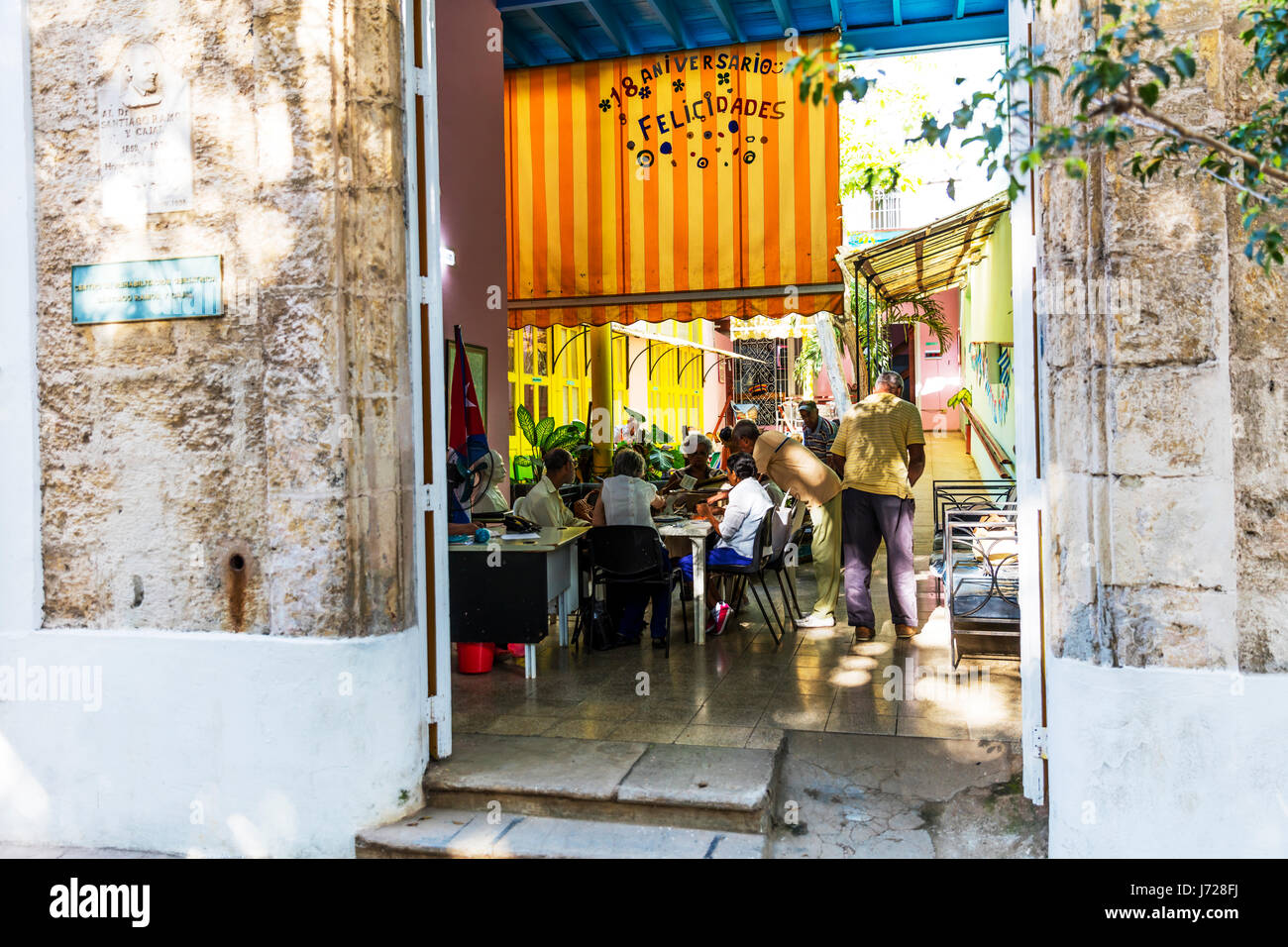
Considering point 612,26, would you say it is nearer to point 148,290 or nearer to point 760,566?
point 760,566

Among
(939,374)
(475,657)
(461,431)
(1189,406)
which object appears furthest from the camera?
(939,374)

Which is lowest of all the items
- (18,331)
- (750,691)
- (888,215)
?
(750,691)

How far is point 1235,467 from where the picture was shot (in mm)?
3139

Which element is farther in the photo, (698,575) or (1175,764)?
(698,575)

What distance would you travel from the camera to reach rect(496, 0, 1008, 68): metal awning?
24.9ft

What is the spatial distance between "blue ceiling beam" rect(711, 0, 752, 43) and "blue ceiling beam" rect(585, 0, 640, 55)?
2.53 ft

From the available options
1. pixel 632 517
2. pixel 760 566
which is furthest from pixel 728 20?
pixel 760 566

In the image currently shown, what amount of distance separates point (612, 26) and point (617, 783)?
20.1ft

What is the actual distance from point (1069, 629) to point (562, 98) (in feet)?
21.8

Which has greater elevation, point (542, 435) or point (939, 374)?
point (939, 374)

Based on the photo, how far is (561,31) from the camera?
796 cm

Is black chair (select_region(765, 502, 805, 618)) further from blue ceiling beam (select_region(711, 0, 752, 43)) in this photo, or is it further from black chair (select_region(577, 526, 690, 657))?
blue ceiling beam (select_region(711, 0, 752, 43))
